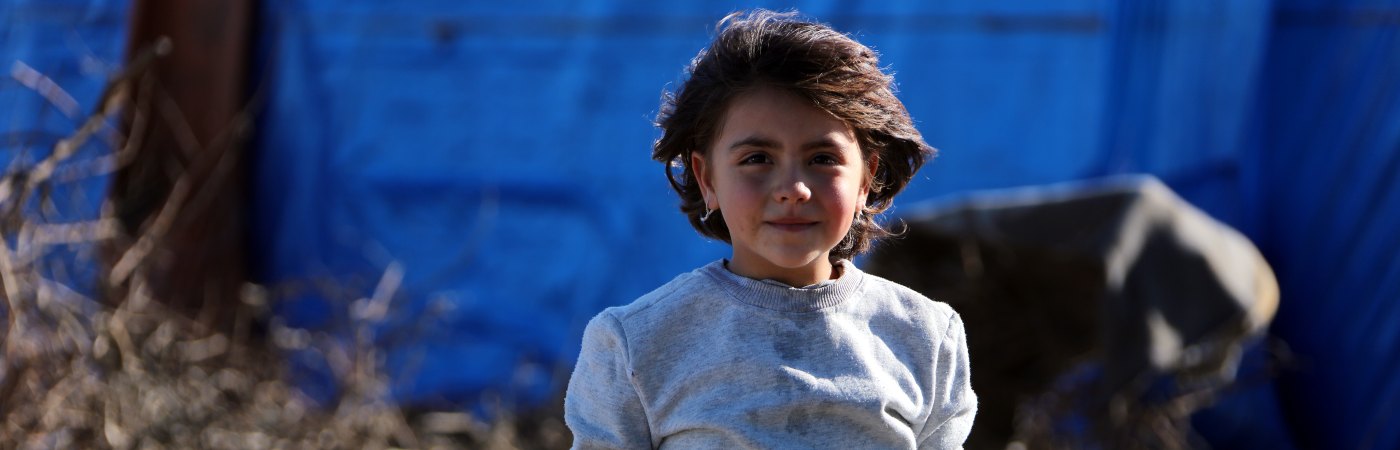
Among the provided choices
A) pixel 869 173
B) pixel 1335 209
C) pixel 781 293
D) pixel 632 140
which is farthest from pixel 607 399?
pixel 1335 209

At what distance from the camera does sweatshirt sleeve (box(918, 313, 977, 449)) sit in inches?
80.4

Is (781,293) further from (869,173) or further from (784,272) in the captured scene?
(869,173)

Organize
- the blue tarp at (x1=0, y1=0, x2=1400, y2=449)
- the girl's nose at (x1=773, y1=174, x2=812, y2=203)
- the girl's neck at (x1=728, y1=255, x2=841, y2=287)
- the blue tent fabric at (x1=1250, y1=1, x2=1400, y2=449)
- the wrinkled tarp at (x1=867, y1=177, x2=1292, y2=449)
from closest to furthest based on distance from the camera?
1. the girl's nose at (x1=773, y1=174, x2=812, y2=203)
2. the girl's neck at (x1=728, y1=255, x2=841, y2=287)
3. the wrinkled tarp at (x1=867, y1=177, x2=1292, y2=449)
4. the blue tent fabric at (x1=1250, y1=1, x2=1400, y2=449)
5. the blue tarp at (x1=0, y1=0, x2=1400, y2=449)

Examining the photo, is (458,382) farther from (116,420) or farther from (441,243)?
(116,420)

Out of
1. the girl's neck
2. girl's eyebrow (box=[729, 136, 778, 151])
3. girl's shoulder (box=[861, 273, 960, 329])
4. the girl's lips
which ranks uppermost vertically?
girl's eyebrow (box=[729, 136, 778, 151])

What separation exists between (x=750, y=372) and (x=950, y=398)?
0.32 meters

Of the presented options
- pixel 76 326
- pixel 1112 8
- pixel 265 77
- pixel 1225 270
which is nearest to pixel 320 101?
pixel 265 77

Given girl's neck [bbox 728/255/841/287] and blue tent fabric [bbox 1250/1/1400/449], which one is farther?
blue tent fabric [bbox 1250/1/1400/449]

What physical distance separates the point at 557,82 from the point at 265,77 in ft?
3.59

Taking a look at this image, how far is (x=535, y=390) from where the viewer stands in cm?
549

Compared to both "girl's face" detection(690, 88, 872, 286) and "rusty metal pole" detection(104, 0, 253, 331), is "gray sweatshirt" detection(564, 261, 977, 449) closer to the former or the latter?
"girl's face" detection(690, 88, 872, 286)

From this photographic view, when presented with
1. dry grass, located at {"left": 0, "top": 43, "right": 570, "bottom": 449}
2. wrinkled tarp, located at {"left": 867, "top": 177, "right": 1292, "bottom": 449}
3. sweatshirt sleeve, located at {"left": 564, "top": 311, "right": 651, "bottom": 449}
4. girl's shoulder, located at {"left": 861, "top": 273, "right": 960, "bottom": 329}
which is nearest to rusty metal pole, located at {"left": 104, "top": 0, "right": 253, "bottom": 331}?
dry grass, located at {"left": 0, "top": 43, "right": 570, "bottom": 449}

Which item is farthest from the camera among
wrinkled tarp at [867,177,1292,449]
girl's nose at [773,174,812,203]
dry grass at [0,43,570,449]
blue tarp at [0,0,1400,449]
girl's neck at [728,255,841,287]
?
blue tarp at [0,0,1400,449]

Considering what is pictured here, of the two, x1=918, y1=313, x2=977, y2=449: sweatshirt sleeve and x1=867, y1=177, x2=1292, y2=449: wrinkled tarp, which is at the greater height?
→ x1=918, y1=313, x2=977, y2=449: sweatshirt sleeve
